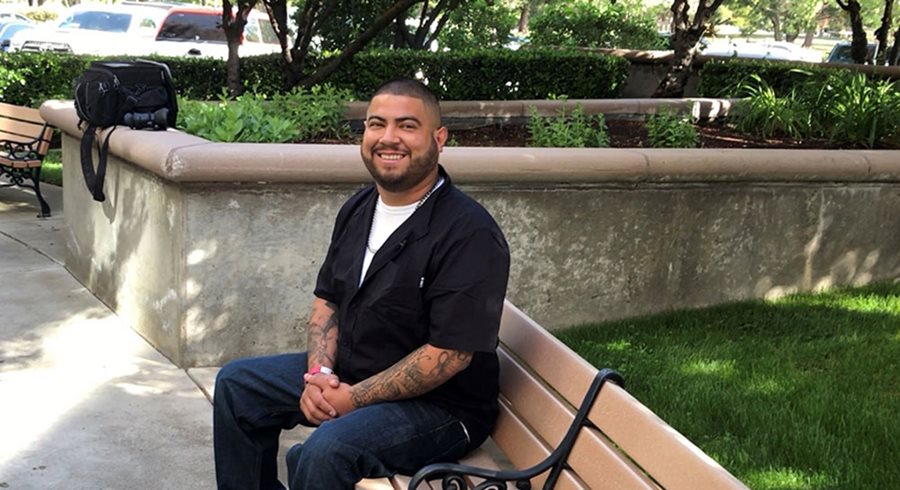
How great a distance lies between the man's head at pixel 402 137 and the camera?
10.6 feet

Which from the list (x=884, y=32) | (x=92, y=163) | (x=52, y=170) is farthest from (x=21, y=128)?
(x=884, y=32)

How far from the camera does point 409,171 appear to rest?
3227 mm

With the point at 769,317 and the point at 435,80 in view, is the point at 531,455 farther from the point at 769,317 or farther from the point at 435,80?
the point at 435,80

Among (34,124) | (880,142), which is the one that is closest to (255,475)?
(880,142)

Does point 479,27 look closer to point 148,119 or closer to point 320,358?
point 148,119

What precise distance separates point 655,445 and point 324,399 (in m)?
1.12

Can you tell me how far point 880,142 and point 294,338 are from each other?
196 inches

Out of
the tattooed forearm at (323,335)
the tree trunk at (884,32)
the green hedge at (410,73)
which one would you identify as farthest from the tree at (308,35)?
the tree trunk at (884,32)

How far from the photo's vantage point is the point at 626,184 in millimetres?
6039

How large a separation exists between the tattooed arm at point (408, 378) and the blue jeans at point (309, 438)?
46 millimetres

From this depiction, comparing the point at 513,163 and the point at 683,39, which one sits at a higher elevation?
the point at 683,39

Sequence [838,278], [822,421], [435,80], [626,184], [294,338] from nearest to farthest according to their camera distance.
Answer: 1. [822,421]
2. [294,338]
3. [626,184]
4. [838,278]
5. [435,80]

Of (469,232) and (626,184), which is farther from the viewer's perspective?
(626,184)

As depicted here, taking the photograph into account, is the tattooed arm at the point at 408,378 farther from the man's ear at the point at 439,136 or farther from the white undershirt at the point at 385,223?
the man's ear at the point at 439,136
